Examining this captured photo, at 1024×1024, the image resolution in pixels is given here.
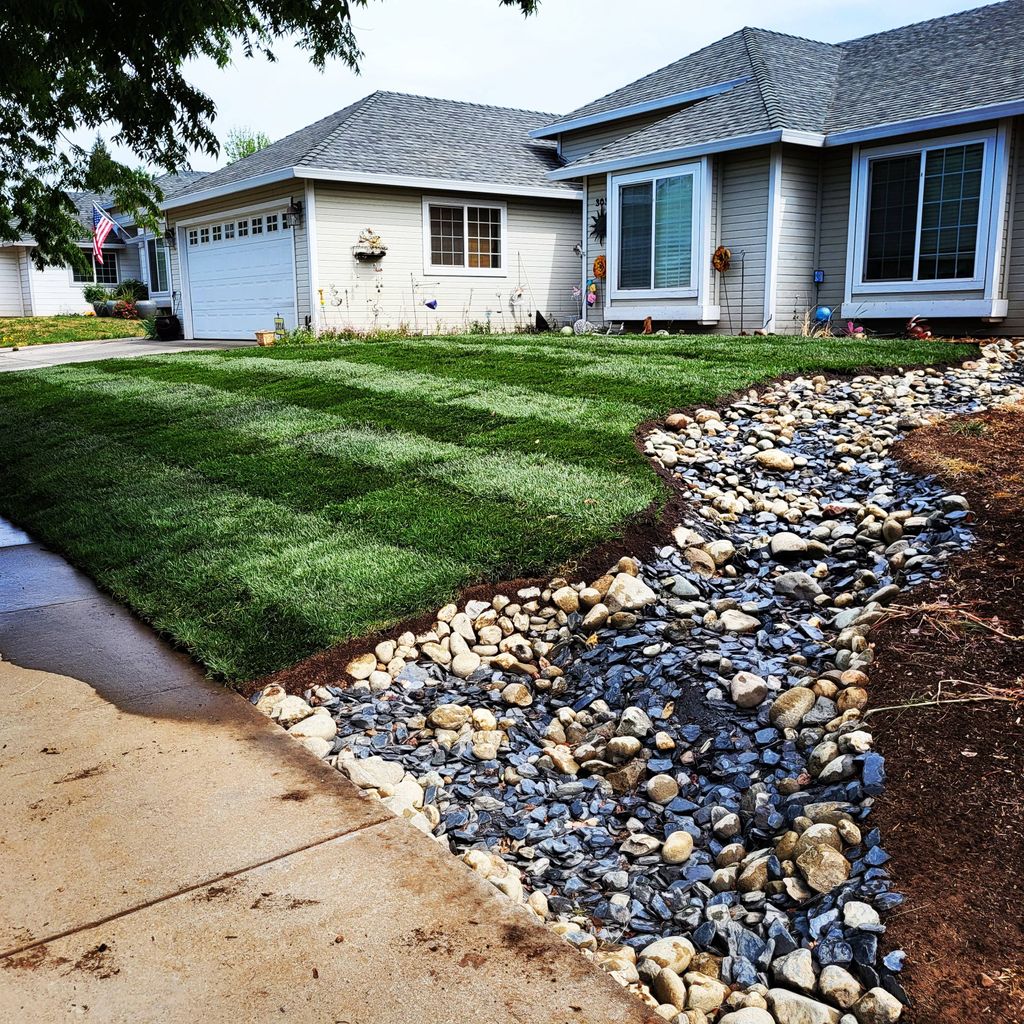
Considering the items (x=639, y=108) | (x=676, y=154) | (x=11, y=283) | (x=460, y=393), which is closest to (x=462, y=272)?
(x=639, y=108)

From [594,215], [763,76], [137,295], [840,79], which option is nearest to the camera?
[763,76]

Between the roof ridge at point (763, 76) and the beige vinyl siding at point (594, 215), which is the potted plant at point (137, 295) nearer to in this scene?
the beige vinyl siding at point (594, 215)

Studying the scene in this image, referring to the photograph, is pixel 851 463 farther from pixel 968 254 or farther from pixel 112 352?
pixel 112 352

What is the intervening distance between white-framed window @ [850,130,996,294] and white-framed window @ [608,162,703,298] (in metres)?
2.19

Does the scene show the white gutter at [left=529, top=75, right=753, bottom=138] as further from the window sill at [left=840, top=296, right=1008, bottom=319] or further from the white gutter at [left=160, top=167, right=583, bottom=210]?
the window sill at [left=840, top=296, right=1008, bottom=319]

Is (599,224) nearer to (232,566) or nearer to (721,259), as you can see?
(721,259)

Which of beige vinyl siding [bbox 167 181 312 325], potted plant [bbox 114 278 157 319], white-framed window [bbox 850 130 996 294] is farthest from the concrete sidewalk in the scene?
potted plant [bbox 114 278 157 319]

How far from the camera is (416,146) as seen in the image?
1798 centimetres

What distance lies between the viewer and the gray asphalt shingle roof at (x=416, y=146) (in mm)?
16781

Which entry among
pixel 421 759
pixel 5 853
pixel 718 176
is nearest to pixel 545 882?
pixel 421 759

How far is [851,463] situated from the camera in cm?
566

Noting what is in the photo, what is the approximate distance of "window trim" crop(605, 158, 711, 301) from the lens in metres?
13.4

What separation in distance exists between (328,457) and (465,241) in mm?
12446

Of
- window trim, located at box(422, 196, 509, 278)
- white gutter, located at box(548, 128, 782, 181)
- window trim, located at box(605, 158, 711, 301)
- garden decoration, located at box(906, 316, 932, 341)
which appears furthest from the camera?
window trim, located at box(422, 196, 509, 278)
